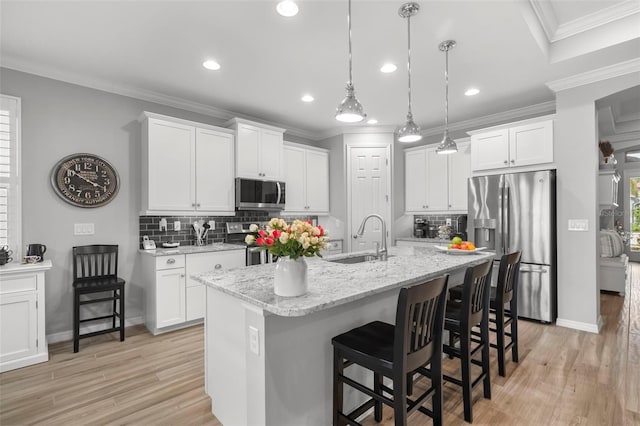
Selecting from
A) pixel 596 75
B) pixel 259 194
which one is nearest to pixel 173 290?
pixel 259 194

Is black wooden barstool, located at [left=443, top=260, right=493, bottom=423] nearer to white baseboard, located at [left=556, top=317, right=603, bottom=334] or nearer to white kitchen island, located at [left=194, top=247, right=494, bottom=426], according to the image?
white kitchen island, located at [left=194, top=247, right=494, bottom=426]

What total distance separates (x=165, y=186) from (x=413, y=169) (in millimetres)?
3921

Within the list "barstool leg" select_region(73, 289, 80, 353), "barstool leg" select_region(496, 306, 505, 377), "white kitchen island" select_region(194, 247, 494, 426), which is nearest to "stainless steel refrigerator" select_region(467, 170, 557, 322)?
"barstool leg" select_region(496, 306, 505, 377)

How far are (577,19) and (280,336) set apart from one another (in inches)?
143

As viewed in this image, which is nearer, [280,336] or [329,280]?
[280,336]

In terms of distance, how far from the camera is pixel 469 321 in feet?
6.93

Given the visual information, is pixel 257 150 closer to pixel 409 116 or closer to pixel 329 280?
pixel 409 116

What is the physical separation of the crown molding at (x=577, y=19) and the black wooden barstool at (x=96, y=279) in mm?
4550

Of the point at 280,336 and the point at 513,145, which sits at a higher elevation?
the point at 513,145

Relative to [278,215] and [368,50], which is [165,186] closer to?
[278,215]

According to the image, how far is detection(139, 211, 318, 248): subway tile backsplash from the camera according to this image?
3963 millimetres

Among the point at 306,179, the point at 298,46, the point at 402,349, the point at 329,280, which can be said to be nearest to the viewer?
the point at 402,349

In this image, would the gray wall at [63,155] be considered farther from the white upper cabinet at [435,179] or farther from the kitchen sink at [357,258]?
the white upper cabinet at [435,179]

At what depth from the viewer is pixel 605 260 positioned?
207 inches
